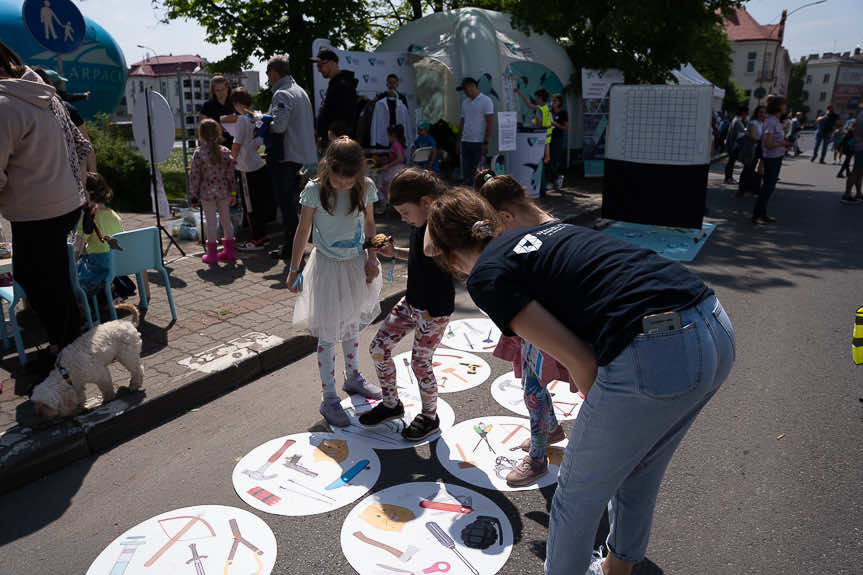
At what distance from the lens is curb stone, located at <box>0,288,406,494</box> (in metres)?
3.07

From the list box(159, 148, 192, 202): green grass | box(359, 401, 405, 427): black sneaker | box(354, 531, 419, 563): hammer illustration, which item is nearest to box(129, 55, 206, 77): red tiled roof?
box(159, 148, 192, 202): green grass

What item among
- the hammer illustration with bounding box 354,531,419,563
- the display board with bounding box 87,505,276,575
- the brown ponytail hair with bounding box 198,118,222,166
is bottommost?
the display board with bounding box 87,505,276,575

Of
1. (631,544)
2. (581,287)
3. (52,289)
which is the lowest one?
(631,544)

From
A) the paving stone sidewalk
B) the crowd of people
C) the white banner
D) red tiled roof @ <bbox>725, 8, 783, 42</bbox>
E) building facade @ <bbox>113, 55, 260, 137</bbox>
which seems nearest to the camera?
the paving stone sidewalk

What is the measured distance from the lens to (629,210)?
8875mm

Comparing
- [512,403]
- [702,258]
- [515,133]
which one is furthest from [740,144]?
[512,403]

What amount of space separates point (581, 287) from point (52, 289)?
138 inches

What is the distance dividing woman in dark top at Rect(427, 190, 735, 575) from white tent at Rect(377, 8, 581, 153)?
11.1m

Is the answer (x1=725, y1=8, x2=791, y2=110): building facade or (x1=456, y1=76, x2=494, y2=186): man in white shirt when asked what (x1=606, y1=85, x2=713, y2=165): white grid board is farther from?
(x1=725, y1=8, x2=791, y2=110): building facade

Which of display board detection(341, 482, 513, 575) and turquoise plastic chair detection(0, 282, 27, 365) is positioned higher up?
turquoise plastic chair detection(0, 282, 27, 365)

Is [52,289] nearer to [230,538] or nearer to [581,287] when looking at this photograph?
[230,538]

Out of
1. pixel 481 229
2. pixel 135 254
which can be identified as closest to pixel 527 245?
pixel 481 229

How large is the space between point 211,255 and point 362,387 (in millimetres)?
3694

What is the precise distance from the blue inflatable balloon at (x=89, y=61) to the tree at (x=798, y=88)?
11230 centimetres
